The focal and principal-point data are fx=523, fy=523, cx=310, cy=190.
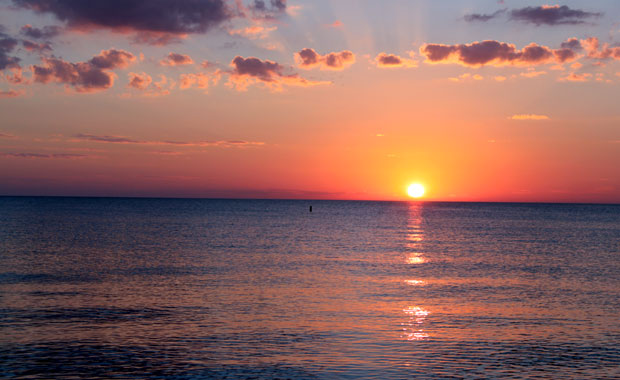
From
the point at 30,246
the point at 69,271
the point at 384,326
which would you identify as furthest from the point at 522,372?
the point at 30,246

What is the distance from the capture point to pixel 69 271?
3947 centimetres

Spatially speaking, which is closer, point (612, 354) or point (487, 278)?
point (612, 354)

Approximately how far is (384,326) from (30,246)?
45.8 m

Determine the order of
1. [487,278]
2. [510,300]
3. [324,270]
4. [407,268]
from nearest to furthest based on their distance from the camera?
[510,300] < [487,278] < [324,270] < [407,268]

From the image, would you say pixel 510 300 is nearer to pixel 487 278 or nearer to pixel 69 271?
pixel 487 278

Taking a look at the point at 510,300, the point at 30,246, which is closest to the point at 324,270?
the point at 510,300

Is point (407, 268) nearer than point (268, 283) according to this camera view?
No

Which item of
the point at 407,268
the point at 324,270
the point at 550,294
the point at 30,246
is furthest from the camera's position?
the point at 30,246

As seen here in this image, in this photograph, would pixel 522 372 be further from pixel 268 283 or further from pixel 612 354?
pixel 268 283

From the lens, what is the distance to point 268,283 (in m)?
34.9

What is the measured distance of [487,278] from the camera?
39000mm

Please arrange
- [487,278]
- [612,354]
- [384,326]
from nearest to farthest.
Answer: [612,354] < [384,326] < [487,278]

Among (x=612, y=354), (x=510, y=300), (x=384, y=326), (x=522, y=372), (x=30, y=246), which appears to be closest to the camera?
(x=522, y=372)

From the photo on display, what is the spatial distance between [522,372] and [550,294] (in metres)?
17.1
